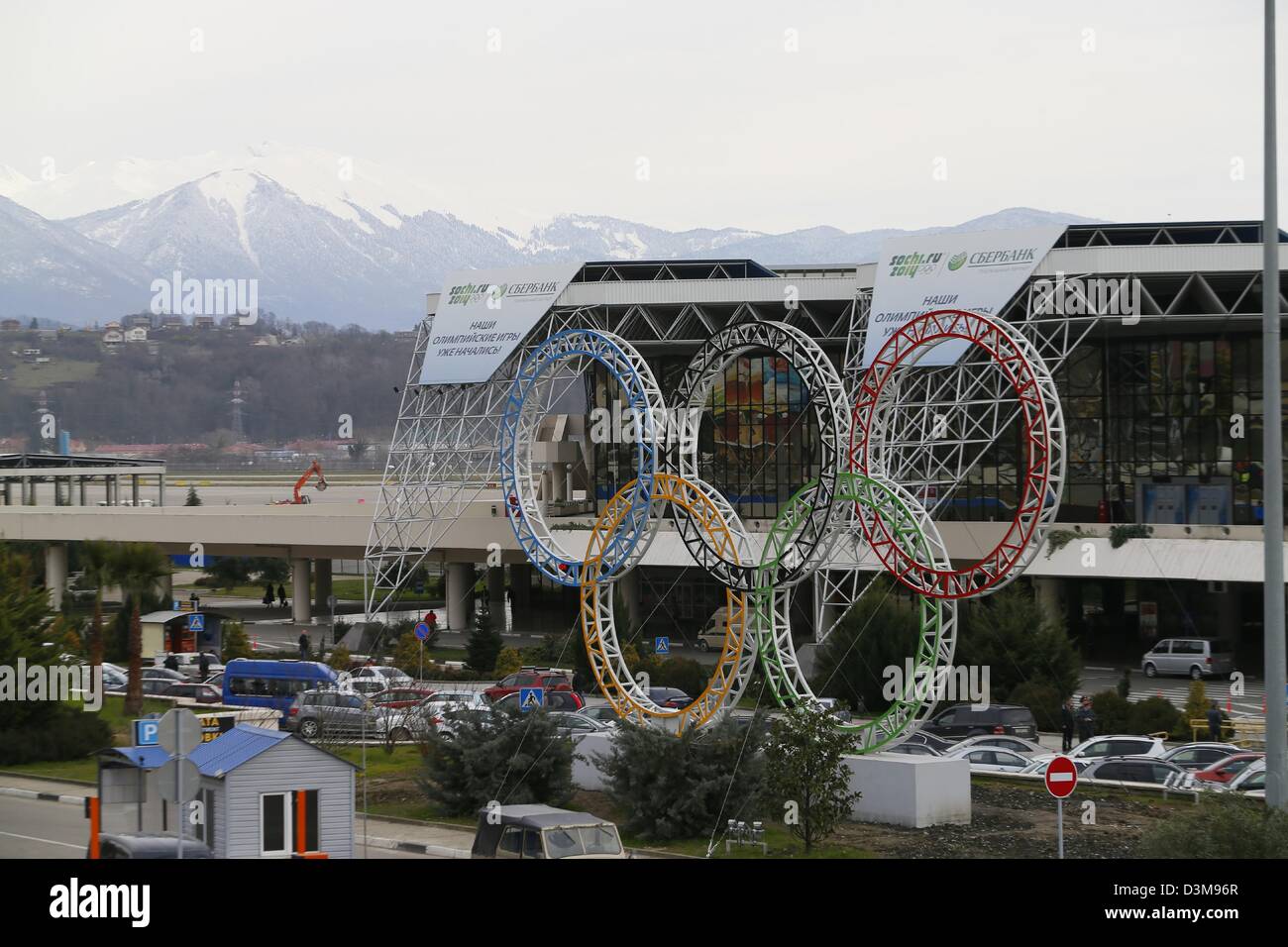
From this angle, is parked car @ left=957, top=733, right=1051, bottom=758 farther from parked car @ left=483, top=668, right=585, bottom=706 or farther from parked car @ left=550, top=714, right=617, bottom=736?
parked car @ left=483, top=668, right=585, bottom=706

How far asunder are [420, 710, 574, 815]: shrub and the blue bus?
55.7 feet

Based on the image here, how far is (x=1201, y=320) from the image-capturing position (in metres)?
55.0

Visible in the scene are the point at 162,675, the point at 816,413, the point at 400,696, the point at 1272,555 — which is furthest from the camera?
A: the point at 162,675

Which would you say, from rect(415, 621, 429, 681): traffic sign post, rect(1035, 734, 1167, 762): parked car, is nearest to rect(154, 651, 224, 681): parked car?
rect(415, 621, 429, 681): traffic sign post

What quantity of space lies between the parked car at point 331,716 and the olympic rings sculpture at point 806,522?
5482 millimetres

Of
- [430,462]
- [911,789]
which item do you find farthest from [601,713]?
[430,462]

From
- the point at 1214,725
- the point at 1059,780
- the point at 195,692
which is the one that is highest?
the point at 1059,780

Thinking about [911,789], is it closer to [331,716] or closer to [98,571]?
[331,716]

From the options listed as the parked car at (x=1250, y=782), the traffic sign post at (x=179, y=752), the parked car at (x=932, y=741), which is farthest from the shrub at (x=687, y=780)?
the traffic sign post at (x=179, y=752)

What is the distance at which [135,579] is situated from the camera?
138 ft

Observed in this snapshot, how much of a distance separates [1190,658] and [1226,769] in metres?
21.5

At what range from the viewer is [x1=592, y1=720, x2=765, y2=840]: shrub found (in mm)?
27422

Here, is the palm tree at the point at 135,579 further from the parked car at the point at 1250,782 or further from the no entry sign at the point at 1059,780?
the no entry sign at the point at 1059,780
